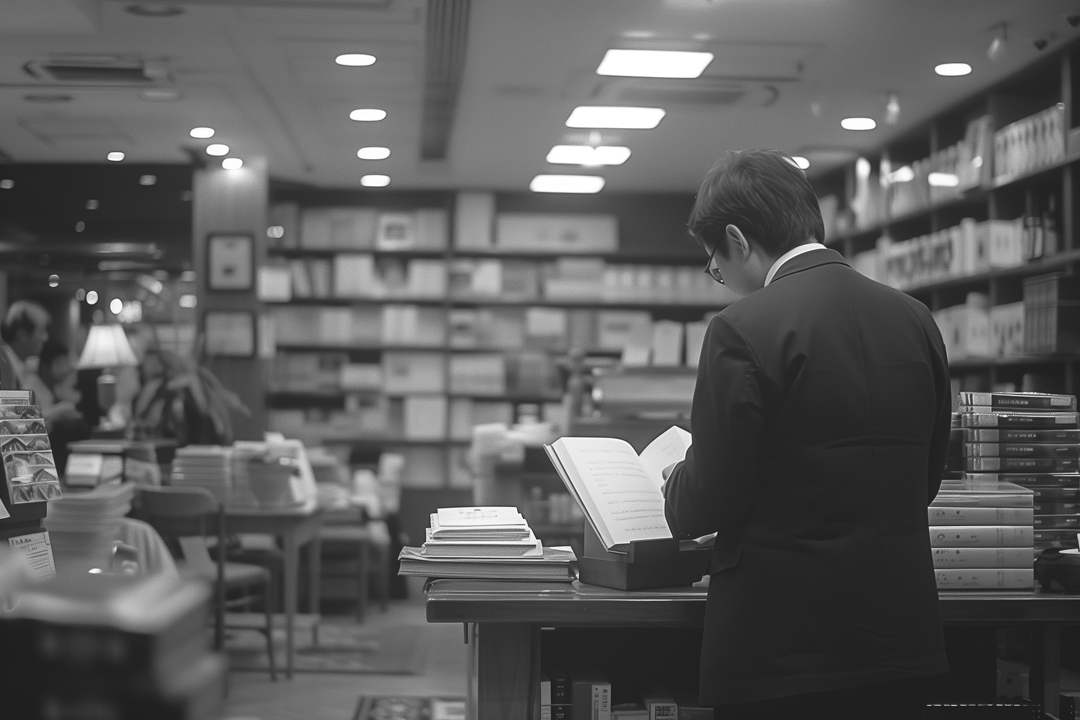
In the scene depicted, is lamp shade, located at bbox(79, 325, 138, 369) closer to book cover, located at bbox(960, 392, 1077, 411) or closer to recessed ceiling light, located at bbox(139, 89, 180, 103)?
recessed ceiling light, located at bbox(139, 89, 180, 103)

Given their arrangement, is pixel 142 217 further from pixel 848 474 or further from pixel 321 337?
pixel 848 474

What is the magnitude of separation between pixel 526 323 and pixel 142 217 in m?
3.23

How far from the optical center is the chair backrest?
4.87 metres

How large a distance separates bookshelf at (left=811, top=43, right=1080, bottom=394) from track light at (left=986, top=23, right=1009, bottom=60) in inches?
17.1

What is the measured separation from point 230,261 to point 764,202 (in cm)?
676

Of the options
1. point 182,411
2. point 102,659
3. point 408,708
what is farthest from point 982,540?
point 182,411

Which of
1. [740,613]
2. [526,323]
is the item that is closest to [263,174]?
[526,323]

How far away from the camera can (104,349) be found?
6.98 meters

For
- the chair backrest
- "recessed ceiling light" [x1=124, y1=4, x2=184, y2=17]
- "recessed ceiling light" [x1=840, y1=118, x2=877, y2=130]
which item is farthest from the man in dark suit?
"recessed ceiling light" [x1=840, y1=118, x2=877, y2=130]

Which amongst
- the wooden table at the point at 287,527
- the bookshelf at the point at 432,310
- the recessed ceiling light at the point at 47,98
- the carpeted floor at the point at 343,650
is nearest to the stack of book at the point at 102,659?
the wooden table at the point at 287,527

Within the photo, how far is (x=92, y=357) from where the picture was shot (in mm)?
6949

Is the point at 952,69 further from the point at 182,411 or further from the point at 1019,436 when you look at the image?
the point at 182,411

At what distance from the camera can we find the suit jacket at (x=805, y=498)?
160cm

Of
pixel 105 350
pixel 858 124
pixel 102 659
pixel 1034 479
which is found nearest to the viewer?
pixel 102 659
